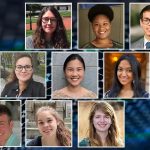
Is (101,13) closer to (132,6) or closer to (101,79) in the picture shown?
(132,6)

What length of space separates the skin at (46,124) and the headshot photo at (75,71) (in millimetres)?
78

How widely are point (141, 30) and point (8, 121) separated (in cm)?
62

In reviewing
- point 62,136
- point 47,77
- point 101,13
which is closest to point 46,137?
point 62,136

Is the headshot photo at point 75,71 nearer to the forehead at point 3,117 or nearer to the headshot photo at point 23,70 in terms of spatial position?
the headshot photo at point 23,70

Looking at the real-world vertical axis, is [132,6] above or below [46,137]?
above

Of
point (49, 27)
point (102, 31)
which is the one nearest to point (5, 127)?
point (49, 27)

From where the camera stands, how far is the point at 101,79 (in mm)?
1405

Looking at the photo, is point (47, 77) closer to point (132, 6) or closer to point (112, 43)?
point (112, 43)

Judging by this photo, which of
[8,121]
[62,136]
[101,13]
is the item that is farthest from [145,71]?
[8,121]

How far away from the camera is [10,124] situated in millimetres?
1421

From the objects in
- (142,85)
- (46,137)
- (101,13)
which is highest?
(101,13)

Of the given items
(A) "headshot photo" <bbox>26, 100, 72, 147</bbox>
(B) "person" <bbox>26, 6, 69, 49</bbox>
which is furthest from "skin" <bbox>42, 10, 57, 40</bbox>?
(A) "headshot photo" <bbox>26, 100, 72, 147</bbox>

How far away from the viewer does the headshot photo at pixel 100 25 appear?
1404 mm

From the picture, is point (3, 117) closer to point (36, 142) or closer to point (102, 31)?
point (36, 142)
